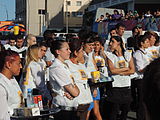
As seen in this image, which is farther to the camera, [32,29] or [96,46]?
[32,29]

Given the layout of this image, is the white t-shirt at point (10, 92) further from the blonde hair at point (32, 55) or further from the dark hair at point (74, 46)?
the blonde hair at point (32, 55)

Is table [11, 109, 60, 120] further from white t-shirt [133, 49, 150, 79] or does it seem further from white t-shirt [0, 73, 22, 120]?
white t-shirt [133, 49, 150, 79]

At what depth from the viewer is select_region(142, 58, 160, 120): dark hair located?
1275 millimetres

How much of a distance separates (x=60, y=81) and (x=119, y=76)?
2021 mm

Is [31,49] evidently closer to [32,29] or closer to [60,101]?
[60,101]

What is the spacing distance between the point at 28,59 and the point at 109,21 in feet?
43.0

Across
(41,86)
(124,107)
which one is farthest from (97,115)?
(41,86)

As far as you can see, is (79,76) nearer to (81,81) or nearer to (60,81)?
(81,81)

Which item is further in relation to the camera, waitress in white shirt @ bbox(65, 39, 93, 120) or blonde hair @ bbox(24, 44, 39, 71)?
blonde hair @ bbox(24, 44, 39, 71)

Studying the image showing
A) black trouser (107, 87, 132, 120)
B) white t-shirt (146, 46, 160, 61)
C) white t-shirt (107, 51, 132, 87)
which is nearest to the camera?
black trouser (107, 87, 132, 120)

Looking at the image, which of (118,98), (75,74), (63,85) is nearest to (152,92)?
(63,85)

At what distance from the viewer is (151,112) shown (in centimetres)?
130

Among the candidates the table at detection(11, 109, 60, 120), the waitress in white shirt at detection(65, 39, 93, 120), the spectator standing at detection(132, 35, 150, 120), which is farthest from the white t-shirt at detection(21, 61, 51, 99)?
the spectator standing at detection(132, 35, 150, 120)

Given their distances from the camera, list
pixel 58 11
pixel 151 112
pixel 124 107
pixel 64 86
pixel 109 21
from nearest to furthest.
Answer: pixel 151 112 → pixel 64 86 → pixel 124 107 → pixel 109 21 → pixel 58 11
